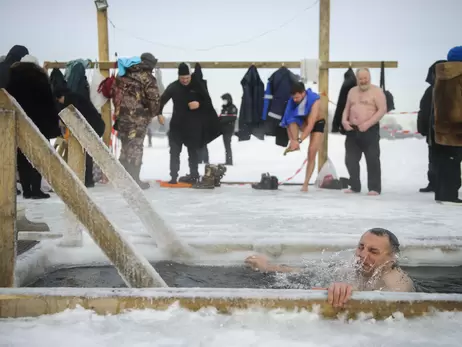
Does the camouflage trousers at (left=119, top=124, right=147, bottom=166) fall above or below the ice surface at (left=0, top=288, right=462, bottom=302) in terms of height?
above

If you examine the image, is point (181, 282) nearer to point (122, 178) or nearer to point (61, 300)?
point (122, 178)

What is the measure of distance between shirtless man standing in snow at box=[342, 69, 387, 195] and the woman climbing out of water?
449 millimetres

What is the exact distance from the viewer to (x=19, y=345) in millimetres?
1990

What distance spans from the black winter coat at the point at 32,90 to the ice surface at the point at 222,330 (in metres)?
4.24

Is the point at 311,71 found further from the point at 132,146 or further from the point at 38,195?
the point at 38,195

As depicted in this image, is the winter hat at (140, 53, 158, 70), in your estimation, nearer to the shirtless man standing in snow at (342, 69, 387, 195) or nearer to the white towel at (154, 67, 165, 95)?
the white towel at (154, 67, 165, 95)

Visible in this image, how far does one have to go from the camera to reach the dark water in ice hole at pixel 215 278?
3535mm

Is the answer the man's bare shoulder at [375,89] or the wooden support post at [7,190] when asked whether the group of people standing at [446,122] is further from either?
the wooden support post at [7,190]

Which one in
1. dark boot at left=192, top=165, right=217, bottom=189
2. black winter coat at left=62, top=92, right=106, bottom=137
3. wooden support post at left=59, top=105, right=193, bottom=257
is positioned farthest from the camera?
dark boot at left=192, top=165, right=217, bottom=189

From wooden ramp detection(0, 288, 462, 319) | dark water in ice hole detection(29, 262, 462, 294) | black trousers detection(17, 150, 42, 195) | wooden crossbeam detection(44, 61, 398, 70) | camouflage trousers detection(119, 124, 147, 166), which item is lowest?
dark water in ice hole detection(29, 262, 462, 294)

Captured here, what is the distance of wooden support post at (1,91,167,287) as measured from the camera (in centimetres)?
261

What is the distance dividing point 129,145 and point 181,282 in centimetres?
479

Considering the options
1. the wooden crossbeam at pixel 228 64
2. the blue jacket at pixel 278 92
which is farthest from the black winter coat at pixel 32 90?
the blue jacket at pixel 278 92

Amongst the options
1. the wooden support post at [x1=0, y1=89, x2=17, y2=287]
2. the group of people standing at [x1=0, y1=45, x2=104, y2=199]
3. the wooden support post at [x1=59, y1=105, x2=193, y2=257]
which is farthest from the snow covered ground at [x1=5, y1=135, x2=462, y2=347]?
the group of people standing at [x1=0, y1=45, x2=104, y2=199]
